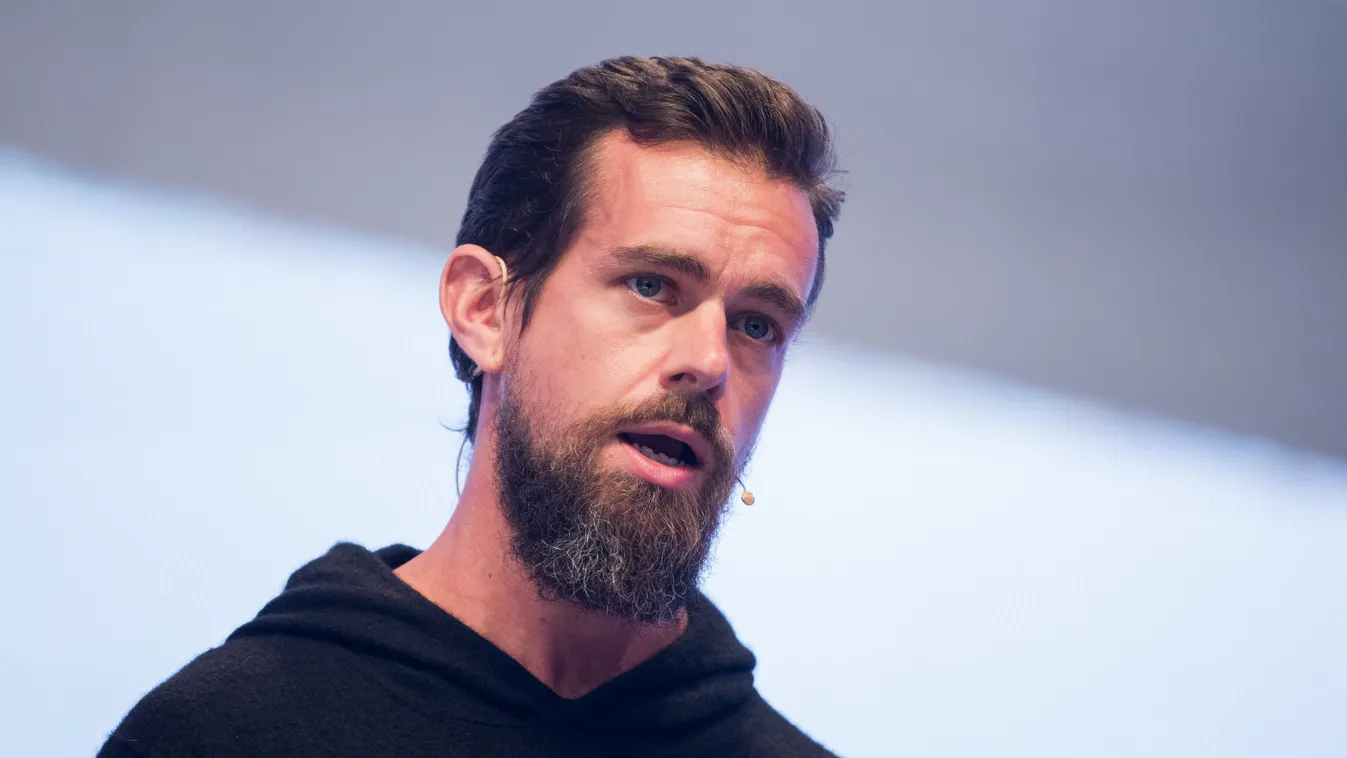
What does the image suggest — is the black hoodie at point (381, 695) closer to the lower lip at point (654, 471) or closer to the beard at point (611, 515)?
the beard at point (611, 515)

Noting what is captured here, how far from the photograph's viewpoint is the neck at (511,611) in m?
1.27

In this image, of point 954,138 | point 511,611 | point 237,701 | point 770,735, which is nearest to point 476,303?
point 511,611

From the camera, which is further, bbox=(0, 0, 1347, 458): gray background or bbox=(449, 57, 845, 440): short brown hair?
bbox=(0, 0, 1347, 458): gray background

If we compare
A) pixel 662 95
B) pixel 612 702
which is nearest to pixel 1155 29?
pixel 662 95

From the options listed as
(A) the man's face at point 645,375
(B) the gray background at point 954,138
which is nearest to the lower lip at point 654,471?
(A) the man's face at point 645,375

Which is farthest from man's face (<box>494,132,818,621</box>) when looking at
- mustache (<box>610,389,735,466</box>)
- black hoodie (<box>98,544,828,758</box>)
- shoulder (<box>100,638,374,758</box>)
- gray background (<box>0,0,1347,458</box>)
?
gray background (<box>0,0,1347,458</box>)

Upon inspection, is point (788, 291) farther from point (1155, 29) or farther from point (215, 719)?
point (1155, 29)

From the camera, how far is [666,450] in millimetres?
1260

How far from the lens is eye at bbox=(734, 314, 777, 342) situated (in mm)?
1315

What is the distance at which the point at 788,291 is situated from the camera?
1.31 meters

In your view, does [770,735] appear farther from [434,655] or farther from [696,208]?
[696,208]

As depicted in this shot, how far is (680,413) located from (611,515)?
0.40 ft

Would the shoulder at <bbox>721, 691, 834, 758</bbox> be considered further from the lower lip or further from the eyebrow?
the eyebrow

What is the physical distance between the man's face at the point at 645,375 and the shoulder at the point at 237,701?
234mm
